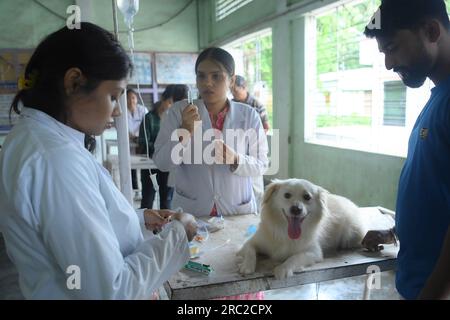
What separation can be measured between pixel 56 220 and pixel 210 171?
138 cm

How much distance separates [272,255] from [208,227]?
17.4 inches

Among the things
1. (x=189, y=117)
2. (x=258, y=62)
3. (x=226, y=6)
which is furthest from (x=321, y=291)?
(x=226, y=6)

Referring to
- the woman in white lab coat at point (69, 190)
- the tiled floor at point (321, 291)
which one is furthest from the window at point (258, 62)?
the woman in white lab coat at point (69, 190)

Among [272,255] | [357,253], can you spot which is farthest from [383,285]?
[272,255]

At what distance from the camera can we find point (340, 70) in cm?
484

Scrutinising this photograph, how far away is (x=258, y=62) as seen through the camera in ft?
24.1

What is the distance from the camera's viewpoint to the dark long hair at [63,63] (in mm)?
967

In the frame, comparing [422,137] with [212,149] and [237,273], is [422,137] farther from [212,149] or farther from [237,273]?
[212,149]

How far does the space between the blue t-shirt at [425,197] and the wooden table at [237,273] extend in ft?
0.96

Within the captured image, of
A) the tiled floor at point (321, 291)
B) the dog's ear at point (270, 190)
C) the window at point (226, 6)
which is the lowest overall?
the tiled floor at point (321, 291)

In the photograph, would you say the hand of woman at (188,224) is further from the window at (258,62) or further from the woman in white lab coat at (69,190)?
the window at (258,62)

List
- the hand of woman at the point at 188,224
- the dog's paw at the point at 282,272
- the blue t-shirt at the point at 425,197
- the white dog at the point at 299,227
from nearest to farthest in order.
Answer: the blue t-shirt at the point at 425,197
the hand of woman at the point at 188,224
the dog's paw at the point at 282,272
the white dog at the point at 299,227

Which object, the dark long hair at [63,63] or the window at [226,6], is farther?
the window at [226,6]

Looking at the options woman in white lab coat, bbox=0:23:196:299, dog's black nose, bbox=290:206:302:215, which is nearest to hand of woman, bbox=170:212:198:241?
woman in white lab coat, bbox=0:23:196:299
